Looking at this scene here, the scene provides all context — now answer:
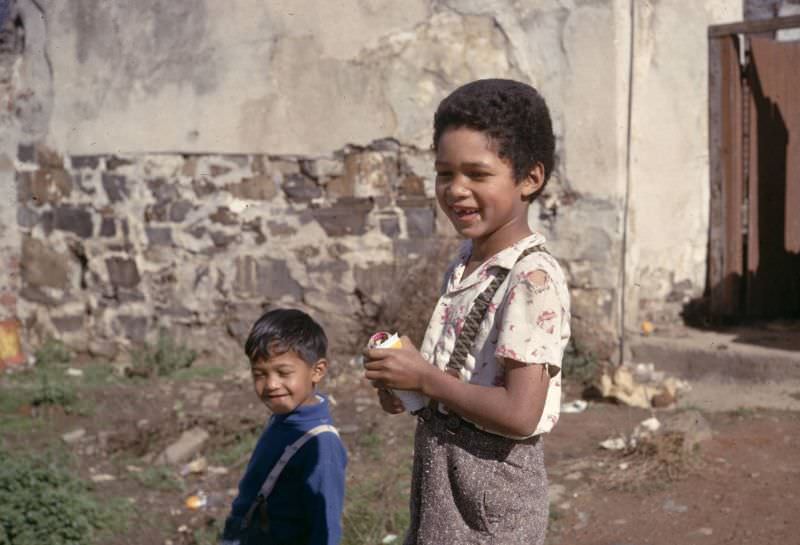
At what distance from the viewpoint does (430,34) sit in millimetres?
5621

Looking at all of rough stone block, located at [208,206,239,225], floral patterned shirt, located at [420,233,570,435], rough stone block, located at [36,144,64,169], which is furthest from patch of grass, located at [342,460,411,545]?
rough stone block, located at [36,144,64,169]

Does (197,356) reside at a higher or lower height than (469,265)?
lower

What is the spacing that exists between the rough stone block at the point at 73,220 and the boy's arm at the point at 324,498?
189 inches

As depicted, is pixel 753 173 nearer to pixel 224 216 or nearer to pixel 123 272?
pixel 224 216

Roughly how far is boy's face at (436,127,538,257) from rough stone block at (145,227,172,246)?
4.68m

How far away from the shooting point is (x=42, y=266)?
672cm

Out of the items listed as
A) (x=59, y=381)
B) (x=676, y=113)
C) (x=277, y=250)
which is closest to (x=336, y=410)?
(x=277, y=250)

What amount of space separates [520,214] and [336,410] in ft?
11.1

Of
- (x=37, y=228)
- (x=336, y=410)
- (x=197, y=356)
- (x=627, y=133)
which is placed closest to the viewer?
(x=336, y=410)

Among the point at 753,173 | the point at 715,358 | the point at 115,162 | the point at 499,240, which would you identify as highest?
the point at 115,162

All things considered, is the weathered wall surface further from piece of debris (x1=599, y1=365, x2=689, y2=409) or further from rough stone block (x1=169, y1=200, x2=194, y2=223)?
piece of debris (x1=599, y1=365, x2=689, y2=409)

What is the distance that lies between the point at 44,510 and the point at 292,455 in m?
1.80

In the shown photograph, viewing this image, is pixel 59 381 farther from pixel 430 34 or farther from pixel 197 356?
pixel 430 34

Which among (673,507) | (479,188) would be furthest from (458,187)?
(673,507)
